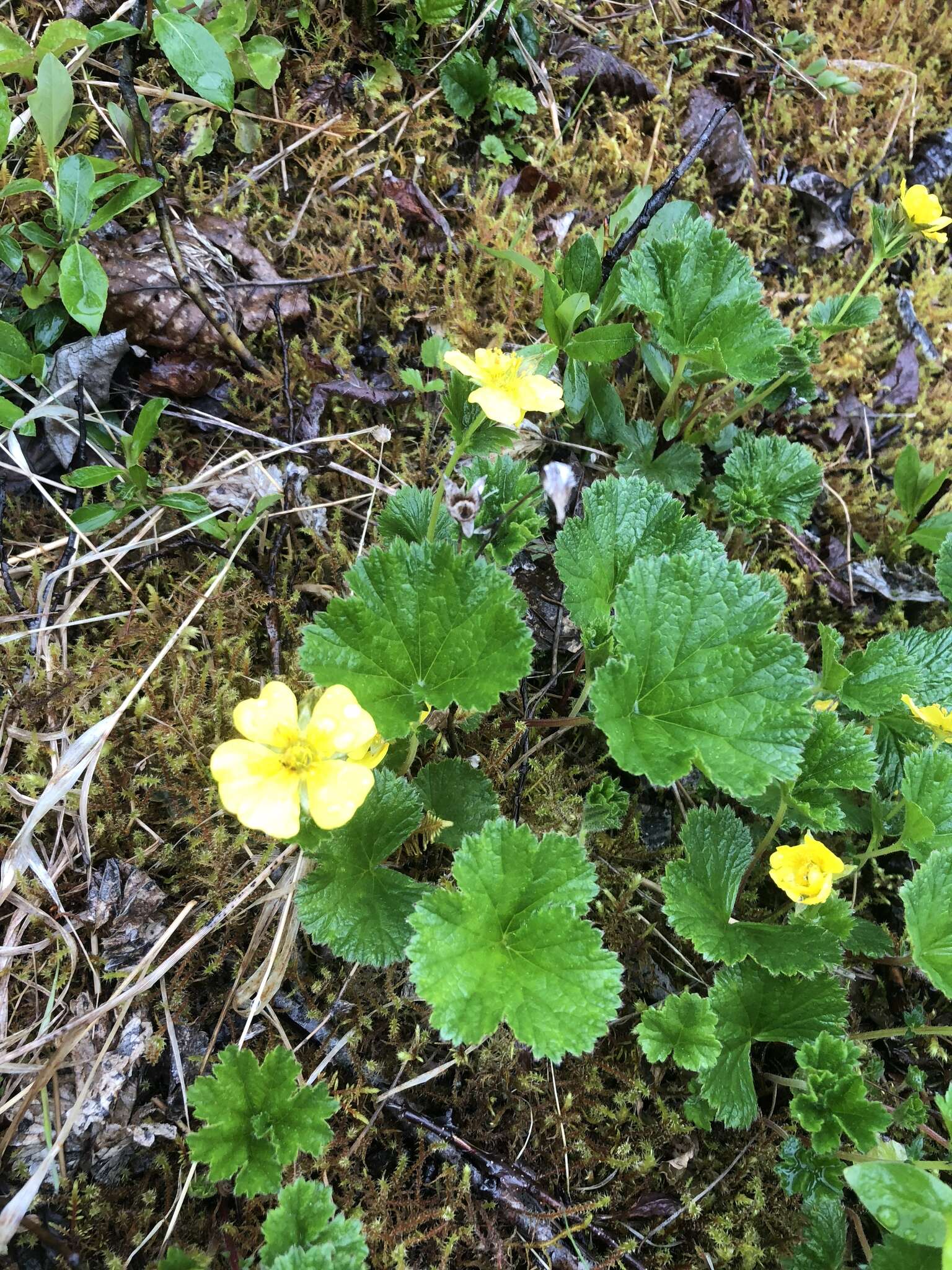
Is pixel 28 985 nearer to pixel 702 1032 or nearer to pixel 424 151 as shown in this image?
pixel 702 1032

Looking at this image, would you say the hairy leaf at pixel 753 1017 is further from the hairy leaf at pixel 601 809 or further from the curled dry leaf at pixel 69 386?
the curled dry leaf at pixel 69 386

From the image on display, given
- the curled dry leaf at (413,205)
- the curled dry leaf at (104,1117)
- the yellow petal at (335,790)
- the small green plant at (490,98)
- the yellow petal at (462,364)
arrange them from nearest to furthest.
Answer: the yellow petal at (335,790), the curled dry leaf at (104,1117), the yellow petal at (462,364), the curled dry leaf at (413,205), the small green plant at (490,98)

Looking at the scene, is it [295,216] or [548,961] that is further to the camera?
[295,216]

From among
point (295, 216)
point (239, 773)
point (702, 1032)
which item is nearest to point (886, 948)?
point (702, 1032)

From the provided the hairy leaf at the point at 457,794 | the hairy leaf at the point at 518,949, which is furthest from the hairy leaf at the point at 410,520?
the hairy leaf at the point at 518,949

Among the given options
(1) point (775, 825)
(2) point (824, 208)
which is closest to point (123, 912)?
(1) point (775, 825)
